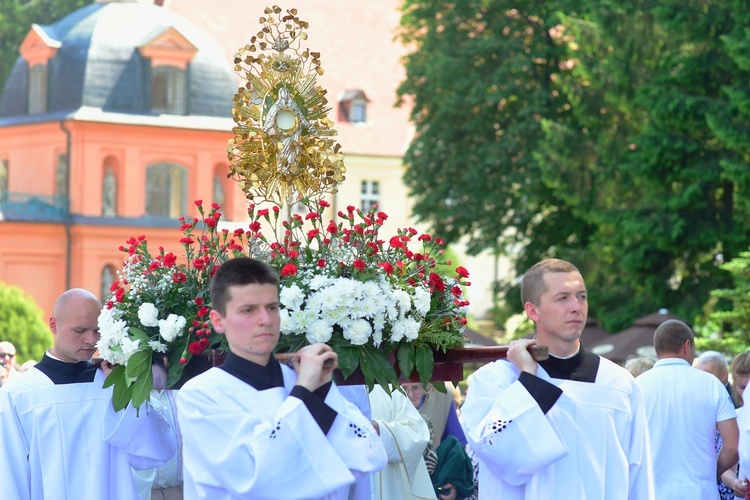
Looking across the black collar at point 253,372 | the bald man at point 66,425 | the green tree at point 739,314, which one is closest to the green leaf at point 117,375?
the bald man at point 66,425

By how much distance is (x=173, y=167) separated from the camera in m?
43.8

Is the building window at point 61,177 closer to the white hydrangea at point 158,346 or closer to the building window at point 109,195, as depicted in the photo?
the building window at point 109,195

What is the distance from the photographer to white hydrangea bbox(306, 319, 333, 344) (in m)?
6.20

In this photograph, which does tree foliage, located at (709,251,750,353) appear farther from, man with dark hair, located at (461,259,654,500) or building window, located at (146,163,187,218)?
building window, located at (146,163,187,218)

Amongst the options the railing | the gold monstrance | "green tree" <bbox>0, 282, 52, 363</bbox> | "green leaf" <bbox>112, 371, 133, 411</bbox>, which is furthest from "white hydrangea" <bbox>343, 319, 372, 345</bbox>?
the railing

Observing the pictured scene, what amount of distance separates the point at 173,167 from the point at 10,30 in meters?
9.11

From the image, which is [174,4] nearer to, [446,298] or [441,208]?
[441,208]

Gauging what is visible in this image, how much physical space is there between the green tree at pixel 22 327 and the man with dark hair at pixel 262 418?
1133 inches

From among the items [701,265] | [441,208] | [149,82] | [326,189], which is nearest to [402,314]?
[326,189]

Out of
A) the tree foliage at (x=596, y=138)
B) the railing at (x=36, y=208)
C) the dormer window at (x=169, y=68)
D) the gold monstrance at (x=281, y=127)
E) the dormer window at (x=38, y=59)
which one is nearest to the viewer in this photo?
the gold monstrance at (x=281, y=127)

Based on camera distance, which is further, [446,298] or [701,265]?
[701,265]

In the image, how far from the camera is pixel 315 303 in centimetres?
628

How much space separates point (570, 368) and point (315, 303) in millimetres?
1200

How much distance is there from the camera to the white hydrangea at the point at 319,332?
6.20 meters
